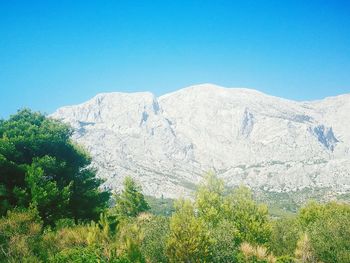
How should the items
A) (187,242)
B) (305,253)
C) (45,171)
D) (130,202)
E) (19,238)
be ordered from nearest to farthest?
(19,238) → (187,242) → (305,253) → (45,171) → (130,202)

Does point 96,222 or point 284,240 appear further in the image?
point 284,240

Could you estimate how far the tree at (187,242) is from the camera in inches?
1374

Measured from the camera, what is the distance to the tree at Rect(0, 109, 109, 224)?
137 feet

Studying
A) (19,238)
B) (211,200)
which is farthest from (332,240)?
(19,238)

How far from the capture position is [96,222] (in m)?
48.7

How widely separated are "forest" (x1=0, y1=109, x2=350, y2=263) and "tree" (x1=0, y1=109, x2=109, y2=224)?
0.12m

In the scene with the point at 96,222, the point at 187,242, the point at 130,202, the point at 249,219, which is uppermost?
the point at 96,222

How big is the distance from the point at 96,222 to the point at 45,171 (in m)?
9.86

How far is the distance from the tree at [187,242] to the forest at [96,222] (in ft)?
0.32

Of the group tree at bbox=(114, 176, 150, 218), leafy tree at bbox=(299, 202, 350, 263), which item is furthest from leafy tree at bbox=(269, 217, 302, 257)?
tree at bbox=(114, 176, 150, 218)

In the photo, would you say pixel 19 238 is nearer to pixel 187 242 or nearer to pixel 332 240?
pixel 187 242

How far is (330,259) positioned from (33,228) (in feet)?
127

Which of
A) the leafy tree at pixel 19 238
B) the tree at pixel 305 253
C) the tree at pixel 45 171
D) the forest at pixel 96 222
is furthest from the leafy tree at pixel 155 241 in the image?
the tree at pixel 305 253

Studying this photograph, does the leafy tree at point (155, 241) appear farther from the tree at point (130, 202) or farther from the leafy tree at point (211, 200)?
the tree at point (130, 202)
